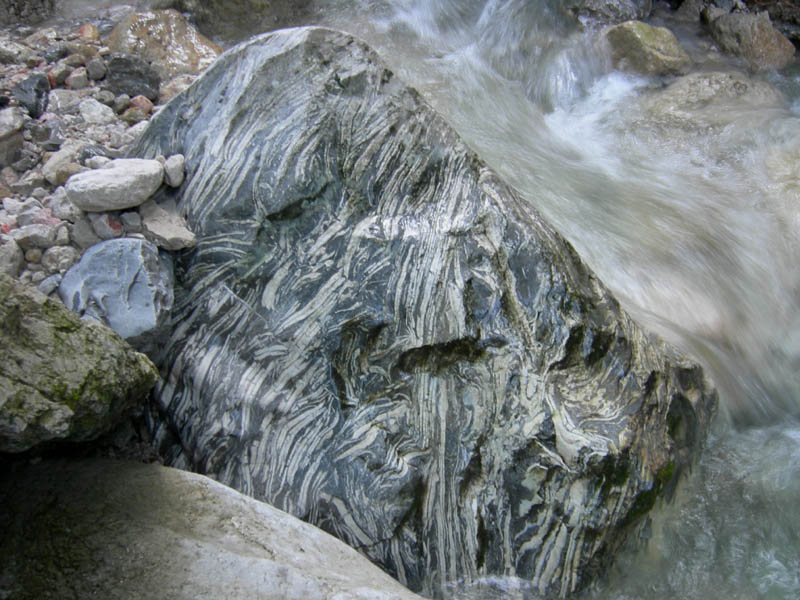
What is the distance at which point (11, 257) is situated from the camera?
7.64 feet

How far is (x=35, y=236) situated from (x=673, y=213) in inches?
146

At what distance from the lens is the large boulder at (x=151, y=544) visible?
161cm

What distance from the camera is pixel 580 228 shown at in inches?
151

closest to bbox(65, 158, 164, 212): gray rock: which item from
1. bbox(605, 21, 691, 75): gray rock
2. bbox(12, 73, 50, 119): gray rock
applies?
bbox(12, 73, 50, 119): gray rock

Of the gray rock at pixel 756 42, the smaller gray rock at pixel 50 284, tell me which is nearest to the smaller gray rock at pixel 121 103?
the smaller gray rock at pixel 50 284

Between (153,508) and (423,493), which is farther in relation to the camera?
(423,493)

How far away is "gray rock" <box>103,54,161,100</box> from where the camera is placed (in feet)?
11.7

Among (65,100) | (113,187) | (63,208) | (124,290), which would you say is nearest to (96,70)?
(65,100)

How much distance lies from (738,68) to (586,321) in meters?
4.78

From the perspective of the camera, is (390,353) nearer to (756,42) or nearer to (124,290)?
(124,290)

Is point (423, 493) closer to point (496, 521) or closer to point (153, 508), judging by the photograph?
point (496, 521)

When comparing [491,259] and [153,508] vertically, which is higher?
[491,259]

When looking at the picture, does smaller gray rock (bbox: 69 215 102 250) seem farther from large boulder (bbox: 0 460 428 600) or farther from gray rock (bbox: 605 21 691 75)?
gray rock (bbox: 605 21 691 75)

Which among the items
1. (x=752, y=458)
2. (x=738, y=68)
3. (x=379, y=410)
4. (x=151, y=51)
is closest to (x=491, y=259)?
(x=379, y=410)
